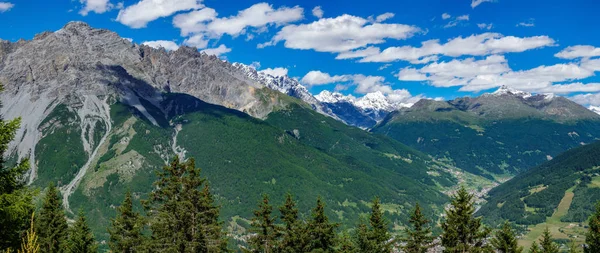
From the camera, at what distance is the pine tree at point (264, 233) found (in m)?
56.4

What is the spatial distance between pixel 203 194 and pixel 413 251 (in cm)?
2542

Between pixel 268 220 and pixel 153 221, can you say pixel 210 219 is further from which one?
pixel 268 220

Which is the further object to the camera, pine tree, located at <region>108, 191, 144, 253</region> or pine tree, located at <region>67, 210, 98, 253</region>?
pine tree, located at <region>67, 210, 98, 253</region>

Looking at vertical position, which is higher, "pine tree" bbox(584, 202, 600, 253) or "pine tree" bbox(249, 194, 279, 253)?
"pine tree" bbox(584, 202, 600, 253)

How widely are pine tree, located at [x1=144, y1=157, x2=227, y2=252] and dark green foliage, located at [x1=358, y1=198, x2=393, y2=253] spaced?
18.2 m

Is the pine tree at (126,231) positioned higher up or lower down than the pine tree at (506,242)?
lower down

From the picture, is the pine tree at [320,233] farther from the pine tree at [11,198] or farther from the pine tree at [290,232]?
the pine tree at [11,198]

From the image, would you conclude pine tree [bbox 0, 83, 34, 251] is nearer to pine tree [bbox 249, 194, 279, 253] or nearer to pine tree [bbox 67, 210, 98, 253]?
pine tree [bbox 249, 194, 279, 253]

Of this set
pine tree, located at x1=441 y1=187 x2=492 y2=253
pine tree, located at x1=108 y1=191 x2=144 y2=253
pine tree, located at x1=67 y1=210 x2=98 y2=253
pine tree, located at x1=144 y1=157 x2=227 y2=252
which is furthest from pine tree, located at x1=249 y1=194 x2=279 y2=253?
A: pine tree, located at x1=67 y1=210 x2=98 y2=253

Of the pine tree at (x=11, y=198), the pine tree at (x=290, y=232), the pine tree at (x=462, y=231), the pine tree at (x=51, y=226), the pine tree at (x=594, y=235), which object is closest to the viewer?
the pine tree at (x=11, y=198)

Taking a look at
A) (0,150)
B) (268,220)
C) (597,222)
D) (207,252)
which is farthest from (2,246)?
(597,222)

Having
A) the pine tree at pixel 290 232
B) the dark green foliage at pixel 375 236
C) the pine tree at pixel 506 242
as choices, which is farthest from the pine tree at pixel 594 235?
the pine tree at pixel 290 232

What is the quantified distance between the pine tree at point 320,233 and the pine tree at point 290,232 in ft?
4.98

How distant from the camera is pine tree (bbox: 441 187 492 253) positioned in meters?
51.2
